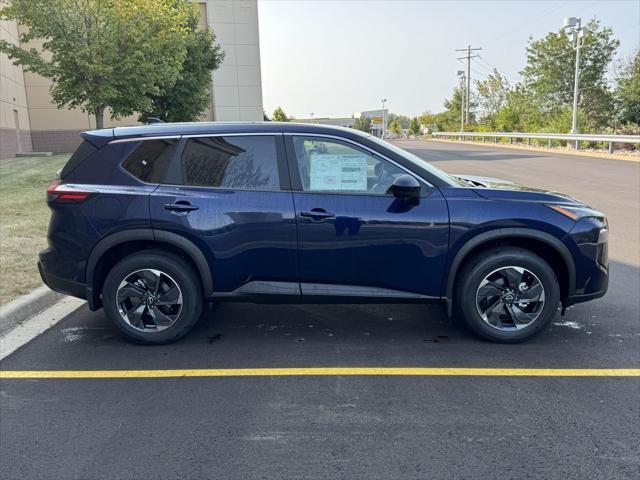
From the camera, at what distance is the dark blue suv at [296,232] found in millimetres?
4273

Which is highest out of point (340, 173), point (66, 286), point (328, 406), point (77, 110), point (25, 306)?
point (77, 110)

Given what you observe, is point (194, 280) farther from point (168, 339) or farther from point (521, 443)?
point (521, 443)

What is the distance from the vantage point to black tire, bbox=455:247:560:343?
4.31 meters

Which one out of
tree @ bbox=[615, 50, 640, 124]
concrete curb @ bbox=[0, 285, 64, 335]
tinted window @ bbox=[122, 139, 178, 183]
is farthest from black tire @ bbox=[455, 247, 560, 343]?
tree @ bbox=[615, 50, 640, 124]

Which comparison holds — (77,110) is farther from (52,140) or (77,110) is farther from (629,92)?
(629,92)

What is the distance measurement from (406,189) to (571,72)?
4033 centimetres

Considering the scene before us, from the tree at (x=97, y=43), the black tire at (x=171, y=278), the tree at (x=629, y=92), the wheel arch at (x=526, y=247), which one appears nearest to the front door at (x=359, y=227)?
the wheel arch at (x=526, y=247)

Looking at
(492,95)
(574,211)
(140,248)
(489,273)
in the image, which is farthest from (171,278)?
(492,95)

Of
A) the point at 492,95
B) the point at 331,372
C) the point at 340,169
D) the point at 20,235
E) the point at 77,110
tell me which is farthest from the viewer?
the point at 492,95

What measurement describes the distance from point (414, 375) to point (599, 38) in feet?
136

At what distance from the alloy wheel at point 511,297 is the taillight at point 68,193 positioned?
3.21 meters

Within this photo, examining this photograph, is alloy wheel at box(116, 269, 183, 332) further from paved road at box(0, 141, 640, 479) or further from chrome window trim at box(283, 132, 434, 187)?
chrome window trim at box(283, 132, 434, 187)

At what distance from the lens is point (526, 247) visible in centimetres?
446

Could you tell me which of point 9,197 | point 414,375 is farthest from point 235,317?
point 9,197
